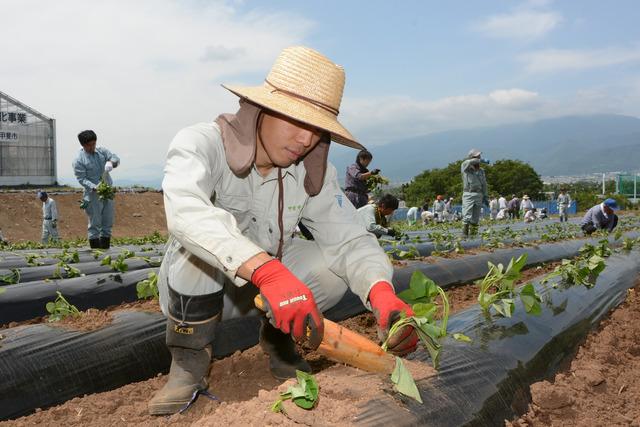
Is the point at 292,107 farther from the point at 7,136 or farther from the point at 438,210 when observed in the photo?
the point at 7,136

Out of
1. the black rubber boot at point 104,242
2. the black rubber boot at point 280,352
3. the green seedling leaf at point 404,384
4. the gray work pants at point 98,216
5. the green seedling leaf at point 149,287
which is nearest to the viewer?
the green seedling leaf at point 404,384

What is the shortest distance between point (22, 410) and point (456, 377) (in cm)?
178

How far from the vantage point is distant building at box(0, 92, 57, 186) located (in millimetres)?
33344

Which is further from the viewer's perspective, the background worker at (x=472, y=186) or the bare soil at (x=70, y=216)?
the bare soil at (x=70, y=216)

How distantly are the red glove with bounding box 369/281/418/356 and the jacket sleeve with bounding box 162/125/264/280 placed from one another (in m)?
0.59

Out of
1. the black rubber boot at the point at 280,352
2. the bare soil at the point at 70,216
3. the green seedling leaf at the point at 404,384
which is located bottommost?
the bare soil at the point at 70,216

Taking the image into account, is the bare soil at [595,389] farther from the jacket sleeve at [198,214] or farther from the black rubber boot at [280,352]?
the jacket sleeve at [198,214]

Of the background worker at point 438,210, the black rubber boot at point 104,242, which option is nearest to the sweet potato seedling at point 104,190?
the black rubber boot at point 104,242

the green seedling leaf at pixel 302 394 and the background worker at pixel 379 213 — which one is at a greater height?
the background worker at pixel 379 213

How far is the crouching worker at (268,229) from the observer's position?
1.79 m

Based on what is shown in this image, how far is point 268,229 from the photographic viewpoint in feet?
8.19

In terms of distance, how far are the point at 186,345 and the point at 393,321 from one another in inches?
33.5

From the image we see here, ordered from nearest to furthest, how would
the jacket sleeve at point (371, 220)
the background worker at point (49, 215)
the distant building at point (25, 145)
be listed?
the jacket sleeve at point (371, 220) < the background worker at point (49, 215) < the distant building at point (25, 145)

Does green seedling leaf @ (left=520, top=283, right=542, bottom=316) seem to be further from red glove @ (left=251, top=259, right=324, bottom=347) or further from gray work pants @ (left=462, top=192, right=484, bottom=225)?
gray work pants @ (left=462, top=192, right=484, bottom=225)
